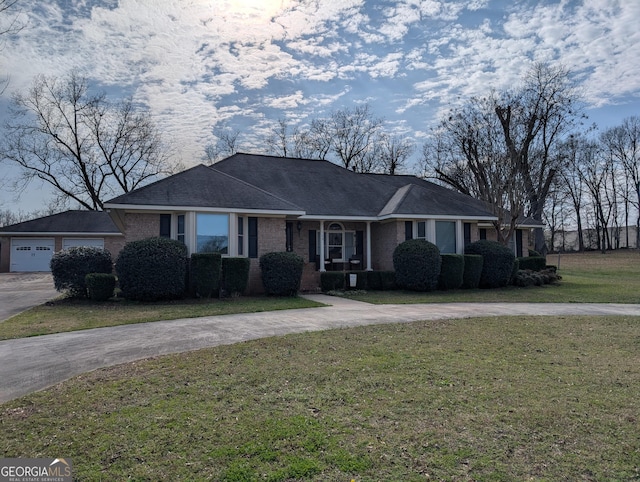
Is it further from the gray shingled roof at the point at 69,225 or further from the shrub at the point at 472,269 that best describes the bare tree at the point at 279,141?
the shrub at the point at 472,269

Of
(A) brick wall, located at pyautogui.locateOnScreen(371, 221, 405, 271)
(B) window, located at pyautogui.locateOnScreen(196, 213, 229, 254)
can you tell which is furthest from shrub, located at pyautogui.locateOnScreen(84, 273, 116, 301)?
(A) brick wall, located at pyautogui.locateOnScreen(371, 221, 405, 271)

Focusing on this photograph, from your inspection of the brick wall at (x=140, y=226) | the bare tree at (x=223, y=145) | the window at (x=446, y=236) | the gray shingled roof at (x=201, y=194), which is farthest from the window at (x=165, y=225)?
the bare tree at (x=223, y=145)

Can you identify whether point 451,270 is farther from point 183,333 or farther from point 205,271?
point 183,333

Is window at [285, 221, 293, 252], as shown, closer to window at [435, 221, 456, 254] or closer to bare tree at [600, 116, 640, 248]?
window at [435, 221, 456, 254]

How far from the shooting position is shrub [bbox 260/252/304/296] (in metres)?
15.0

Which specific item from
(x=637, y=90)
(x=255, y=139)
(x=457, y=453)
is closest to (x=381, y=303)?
(x=457, y=453)

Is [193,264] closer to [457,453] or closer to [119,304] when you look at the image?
[119,304]

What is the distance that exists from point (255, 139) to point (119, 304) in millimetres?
28110

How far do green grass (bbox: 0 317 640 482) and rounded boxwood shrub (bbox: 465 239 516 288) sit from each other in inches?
457

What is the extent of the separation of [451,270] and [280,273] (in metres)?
6.98

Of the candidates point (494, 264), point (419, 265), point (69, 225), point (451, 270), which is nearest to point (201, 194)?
point (419, 265)

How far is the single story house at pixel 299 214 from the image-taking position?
14891 mm

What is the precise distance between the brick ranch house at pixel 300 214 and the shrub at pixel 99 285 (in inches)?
71.3

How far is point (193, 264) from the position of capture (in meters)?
13.9
